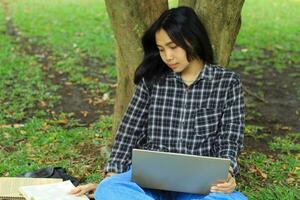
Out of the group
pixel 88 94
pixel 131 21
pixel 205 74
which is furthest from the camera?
pixel 88 94

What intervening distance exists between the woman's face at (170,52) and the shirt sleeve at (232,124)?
324 millimetres

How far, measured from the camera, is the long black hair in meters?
3.10

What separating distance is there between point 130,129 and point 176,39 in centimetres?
63

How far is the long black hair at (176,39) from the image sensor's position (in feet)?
10.2

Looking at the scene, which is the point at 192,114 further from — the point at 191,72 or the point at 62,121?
the point at 62,121

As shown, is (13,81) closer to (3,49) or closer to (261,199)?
(3,49)

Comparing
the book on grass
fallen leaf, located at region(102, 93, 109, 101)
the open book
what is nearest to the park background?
fallen leaf, located at region(102, 93, 109, 101)

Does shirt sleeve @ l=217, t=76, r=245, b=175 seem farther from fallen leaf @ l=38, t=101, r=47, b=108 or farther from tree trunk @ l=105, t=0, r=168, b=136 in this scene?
fallen leaf @ l=38, t=101, r=47, b=108

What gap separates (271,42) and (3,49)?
4731 millimetres

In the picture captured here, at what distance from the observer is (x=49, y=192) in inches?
131

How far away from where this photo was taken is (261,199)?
4.08 m

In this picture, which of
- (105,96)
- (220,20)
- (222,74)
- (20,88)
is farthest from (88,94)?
(222,74)

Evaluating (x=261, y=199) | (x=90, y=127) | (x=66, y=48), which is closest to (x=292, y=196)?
(x=261, y=199)

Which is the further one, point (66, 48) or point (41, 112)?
point (66, 48)
